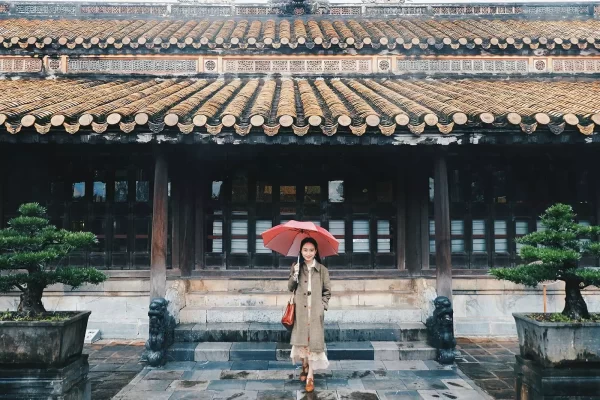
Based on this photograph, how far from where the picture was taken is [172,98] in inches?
299

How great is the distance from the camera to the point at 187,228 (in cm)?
866

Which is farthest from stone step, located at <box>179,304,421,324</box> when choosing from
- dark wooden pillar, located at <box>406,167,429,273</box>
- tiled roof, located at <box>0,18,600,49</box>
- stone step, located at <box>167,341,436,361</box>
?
tiled roof, located at <box>0,18,600,49</box>

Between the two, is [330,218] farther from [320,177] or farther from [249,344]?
[249,344]

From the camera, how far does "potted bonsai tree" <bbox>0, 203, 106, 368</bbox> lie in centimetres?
475

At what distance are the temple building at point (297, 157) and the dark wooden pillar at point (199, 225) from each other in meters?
0.03

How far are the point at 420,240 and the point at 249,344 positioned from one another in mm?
3882

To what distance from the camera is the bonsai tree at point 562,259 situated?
4.95 metres

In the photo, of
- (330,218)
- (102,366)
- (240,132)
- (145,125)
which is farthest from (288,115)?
(102,366)

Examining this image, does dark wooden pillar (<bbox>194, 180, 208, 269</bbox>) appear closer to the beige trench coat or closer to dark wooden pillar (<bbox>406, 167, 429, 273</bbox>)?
the beige trench coat

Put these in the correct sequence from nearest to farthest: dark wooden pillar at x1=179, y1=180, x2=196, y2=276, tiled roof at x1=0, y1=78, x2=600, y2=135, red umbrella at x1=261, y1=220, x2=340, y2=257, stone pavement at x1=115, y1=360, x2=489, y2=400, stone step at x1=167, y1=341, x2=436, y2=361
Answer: red umbrella at x1=261, y1=220, x2=340, y2=257
stone pavement at x1=115, y1=360, x2=489, y2=400
tiled roof at x1=0, y1=78, x2=600, y2=135
stone step at x1=167, y1=341, x2=436, y2=361
dark wooden pillar at x1=179, y1=180, x2=196, y2=276

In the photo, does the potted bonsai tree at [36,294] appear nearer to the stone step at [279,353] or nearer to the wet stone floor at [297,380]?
the wet stone floor at [297,380]

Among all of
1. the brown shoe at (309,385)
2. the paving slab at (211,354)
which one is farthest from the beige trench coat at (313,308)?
the paving slab at (211,354)

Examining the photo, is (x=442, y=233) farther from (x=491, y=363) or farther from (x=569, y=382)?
(x=569, y=382)

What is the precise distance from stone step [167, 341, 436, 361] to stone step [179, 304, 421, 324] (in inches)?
31.6
